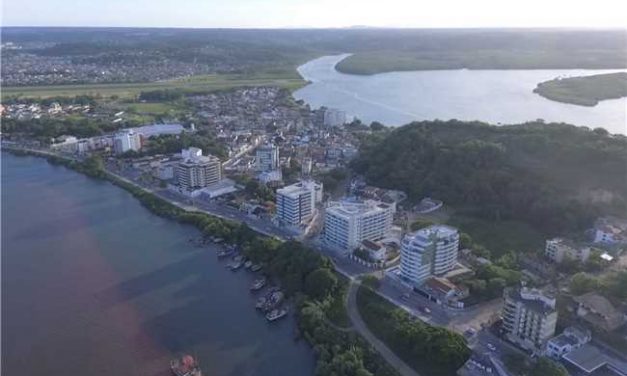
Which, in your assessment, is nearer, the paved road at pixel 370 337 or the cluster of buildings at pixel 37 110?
the paved road at pixel 370 337

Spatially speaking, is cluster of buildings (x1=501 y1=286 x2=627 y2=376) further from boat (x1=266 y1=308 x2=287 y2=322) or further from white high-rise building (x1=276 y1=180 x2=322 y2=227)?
white high-rise building (x1=276 y1=180 x2=322 y2=227)

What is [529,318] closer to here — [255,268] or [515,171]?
[255,268]

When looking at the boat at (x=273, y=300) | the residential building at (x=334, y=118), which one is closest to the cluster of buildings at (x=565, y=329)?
the boat at (x=273, y=300)

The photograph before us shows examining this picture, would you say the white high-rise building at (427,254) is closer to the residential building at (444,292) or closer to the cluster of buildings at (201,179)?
the residential building at (444,292)

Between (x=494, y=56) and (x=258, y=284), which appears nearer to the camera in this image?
(x=258, y=284)

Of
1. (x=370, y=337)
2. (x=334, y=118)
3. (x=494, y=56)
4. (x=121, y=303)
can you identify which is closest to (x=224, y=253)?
(x=121, y=303)

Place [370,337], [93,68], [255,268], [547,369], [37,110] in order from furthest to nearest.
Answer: [93,68]
[37,110]
[255,268]
[370,337]
[547,369]

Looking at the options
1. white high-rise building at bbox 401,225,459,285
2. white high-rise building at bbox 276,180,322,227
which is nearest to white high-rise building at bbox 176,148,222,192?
white high-rise building at bbox 276,180,322,227

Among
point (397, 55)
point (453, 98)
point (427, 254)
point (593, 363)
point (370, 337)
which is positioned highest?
point (397, 55)
